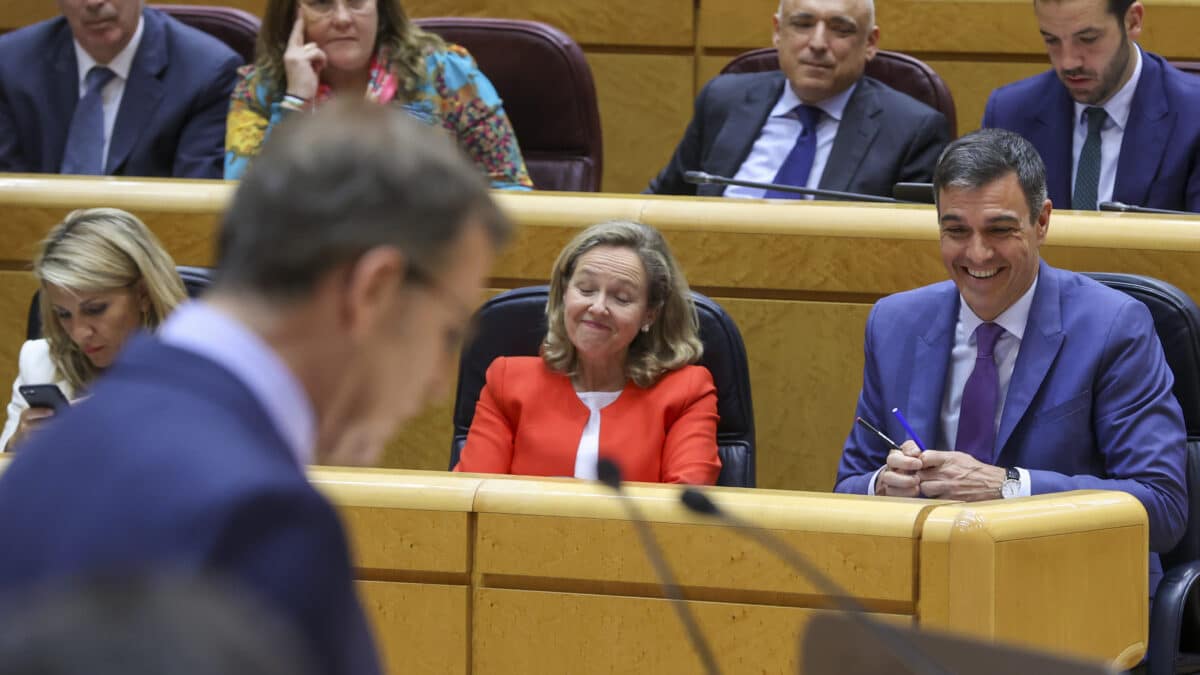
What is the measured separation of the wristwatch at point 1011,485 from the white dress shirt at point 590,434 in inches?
19.6

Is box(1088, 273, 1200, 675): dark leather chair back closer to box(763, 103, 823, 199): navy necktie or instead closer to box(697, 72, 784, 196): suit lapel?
box(763, 103, 823, 199): navy necktie

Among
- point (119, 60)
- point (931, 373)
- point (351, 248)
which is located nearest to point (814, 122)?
point (931, 373)

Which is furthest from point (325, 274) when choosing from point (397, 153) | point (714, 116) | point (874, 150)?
point (714, 116)

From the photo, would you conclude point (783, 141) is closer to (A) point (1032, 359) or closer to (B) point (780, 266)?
(B) point (780, 266)

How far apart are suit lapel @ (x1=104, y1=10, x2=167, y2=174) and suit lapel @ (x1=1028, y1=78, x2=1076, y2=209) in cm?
139

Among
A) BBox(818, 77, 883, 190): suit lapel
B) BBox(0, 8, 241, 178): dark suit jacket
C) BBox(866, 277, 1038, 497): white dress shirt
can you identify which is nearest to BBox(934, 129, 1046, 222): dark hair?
BBox(866, 277, 1038, 497): white dress shirt

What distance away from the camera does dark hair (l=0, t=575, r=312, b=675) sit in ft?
1.23

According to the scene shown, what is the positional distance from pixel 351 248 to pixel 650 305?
1.48 meters

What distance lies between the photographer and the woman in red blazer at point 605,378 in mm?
2057

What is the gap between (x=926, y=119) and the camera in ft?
8.44

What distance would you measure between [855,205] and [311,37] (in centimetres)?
93

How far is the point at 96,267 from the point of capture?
2057mm

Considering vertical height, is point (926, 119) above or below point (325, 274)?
below

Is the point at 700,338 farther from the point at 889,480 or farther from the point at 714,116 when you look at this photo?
the point at 714,116
